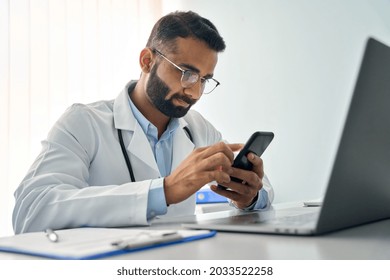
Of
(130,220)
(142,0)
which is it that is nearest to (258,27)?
(142,0)

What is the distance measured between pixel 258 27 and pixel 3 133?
1584 mm

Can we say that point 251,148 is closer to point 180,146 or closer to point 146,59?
point 180,146

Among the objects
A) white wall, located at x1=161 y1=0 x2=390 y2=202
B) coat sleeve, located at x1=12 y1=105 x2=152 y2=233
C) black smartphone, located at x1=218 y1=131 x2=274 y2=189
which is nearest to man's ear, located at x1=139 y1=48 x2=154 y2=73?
coat sleeve, located at x1=12 y1=105 x2=152 y2=233

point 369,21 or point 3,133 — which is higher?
→ point 369,21

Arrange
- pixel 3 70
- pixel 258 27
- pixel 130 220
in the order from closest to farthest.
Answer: pixel 130 220 → pixel 3 70 → pixel 258 27

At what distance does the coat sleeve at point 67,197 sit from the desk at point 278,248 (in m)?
0.29

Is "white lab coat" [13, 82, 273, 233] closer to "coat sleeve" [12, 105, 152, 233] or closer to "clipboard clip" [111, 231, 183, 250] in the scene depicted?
"coat sleeve" [12, 105, 152, 233]

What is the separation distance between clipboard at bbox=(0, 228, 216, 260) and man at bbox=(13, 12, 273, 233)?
230 millimetres

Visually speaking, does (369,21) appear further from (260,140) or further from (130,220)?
(130,220)

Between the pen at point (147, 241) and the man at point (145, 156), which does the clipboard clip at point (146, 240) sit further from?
the man at point (145, 156)

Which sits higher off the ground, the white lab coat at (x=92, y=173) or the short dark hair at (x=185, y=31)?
the short dark hair at (x=185, y=31)

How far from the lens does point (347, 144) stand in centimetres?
68

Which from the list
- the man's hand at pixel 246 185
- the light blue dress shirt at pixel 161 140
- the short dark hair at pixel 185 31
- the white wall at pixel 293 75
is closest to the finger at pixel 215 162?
the man's hand at pixel 246 185

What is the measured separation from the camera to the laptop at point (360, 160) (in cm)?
66
